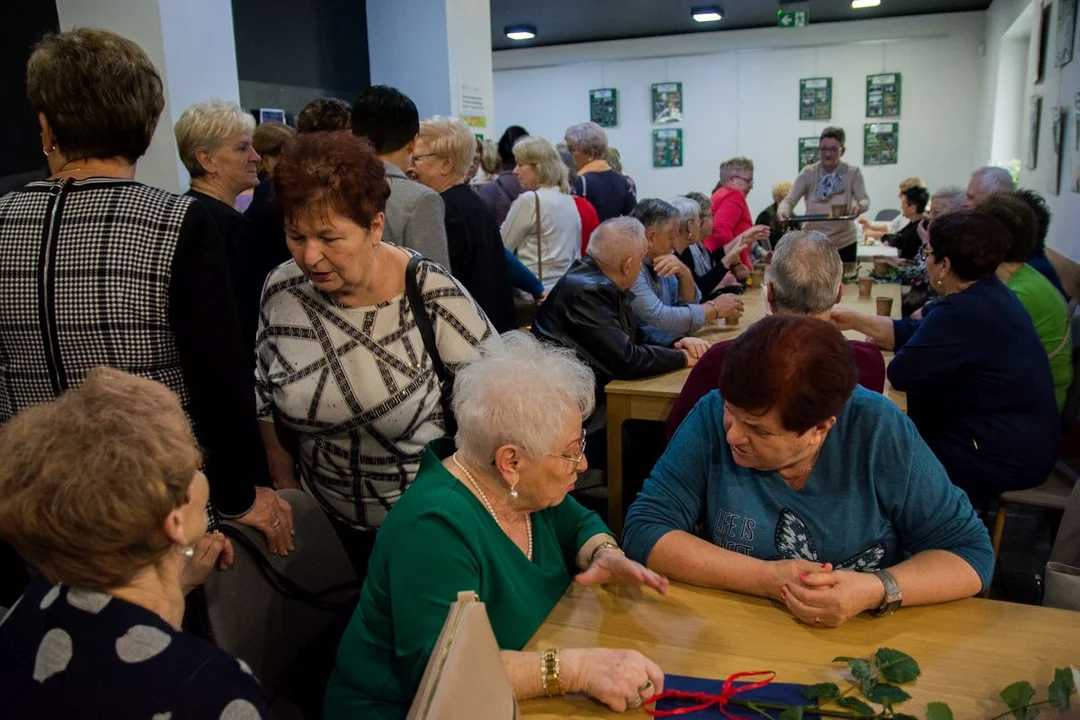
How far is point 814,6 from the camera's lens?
413 inches

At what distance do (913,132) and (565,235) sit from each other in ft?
29.3

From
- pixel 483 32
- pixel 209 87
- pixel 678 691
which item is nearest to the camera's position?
pixel 678 691

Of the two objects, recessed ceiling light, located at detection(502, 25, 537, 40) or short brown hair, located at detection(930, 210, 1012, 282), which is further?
recessed ceiling light, located at detection(502, 25, 537, 40)

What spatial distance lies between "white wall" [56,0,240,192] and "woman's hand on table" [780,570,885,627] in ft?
10.1

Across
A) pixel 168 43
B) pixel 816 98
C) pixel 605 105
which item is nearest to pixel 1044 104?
pixel 816 98

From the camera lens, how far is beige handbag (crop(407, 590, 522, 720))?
924 millimetres

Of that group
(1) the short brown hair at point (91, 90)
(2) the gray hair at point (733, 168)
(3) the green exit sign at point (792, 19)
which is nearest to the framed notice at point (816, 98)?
Answer: (3) the green exit sign at point (792, 19)

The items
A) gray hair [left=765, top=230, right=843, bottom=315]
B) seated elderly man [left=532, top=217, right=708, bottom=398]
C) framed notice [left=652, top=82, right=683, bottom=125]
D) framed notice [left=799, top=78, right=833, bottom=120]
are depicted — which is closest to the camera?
gray hair [left=765, top=230, right=843, bottom=315]

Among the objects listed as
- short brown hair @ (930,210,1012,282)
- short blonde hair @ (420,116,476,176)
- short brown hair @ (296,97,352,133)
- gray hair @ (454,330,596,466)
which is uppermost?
short brown hair @ (296,97,352,133)

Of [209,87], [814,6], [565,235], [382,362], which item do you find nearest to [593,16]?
[814,6]

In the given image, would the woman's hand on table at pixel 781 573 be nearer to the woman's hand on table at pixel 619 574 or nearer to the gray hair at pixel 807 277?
the woman's hand on table at pixel 619 574

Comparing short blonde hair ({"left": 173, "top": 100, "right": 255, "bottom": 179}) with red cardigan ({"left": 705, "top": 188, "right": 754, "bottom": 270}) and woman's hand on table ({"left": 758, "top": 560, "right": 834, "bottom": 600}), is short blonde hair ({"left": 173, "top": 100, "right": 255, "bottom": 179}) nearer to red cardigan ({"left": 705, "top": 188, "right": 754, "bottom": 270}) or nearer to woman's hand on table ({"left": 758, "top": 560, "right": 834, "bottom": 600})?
woman's hand on table ({"left": 758, "top": 560, "right": 834, "bottom": 600})

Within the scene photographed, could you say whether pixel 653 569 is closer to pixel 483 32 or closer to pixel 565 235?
pixel 565 235

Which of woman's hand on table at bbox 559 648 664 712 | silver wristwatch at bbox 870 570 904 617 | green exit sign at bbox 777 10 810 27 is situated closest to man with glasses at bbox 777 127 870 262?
green exit sign at bbox 777 10 810 27
